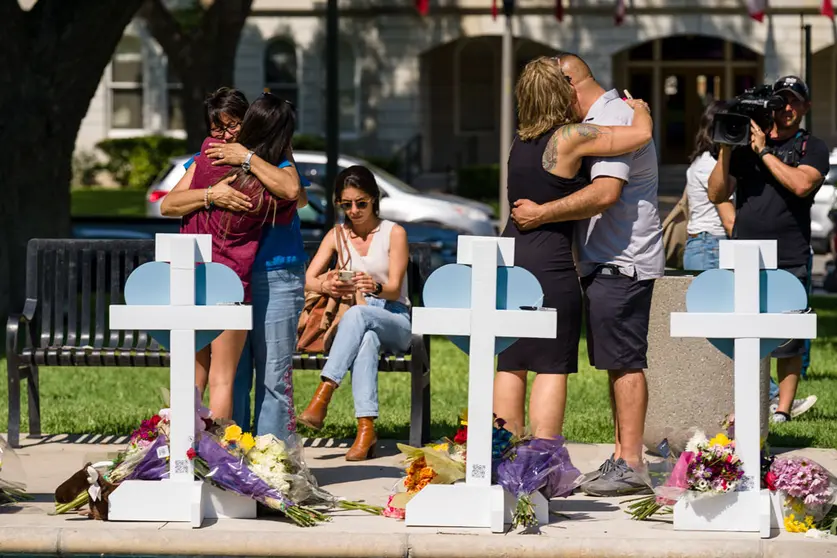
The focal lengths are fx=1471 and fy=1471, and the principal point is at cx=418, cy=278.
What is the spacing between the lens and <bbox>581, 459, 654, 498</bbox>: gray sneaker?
21.2 ft

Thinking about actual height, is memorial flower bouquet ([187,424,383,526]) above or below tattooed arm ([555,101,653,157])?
below

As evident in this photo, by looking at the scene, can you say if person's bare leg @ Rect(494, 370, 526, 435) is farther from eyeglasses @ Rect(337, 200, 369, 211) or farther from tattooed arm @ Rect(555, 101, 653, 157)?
eyeglasses @ Rect(337, 200, 369, 211)

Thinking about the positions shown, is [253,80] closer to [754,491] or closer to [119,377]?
[119,377]

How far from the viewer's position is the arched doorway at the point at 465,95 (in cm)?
4038

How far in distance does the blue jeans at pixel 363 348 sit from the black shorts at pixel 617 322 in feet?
4.49

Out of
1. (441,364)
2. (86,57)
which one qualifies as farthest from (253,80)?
(441,364)

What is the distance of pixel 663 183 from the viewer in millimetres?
36656

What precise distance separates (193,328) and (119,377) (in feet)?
16.3

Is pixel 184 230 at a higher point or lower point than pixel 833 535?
higher

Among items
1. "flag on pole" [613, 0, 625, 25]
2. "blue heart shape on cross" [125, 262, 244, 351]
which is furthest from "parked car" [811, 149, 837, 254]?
"blue heart shape on cross" [125, 262, 244, 351]

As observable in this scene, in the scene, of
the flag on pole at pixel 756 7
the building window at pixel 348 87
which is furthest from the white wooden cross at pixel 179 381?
the building window at pixel 348 87

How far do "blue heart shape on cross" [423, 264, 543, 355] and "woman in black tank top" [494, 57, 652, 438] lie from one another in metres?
0.49

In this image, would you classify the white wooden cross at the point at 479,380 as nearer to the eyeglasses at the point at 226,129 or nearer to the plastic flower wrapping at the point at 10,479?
the eyeglasses at the point at 226,129

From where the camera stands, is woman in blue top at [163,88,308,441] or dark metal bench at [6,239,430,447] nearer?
woman in blue top at [163,88,308,441]
